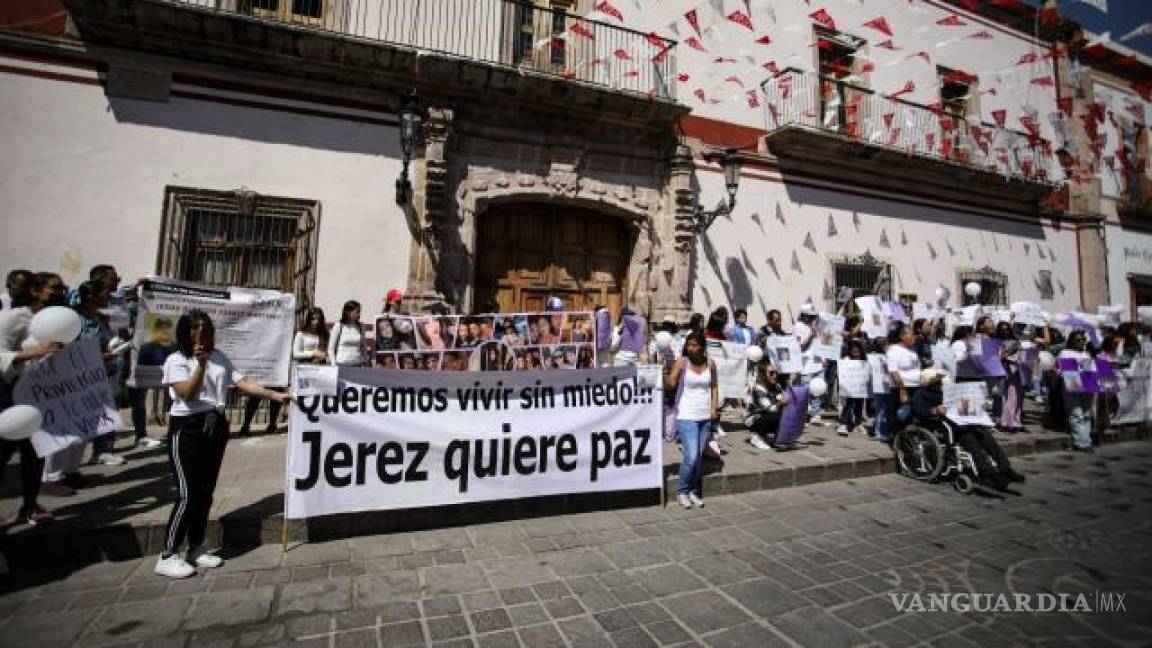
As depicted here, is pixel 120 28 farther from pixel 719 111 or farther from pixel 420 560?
pixel 719 111

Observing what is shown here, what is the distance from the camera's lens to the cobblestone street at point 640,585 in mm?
2627

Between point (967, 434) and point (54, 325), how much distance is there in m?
8.09

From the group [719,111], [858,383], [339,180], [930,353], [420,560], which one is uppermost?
[719,111]

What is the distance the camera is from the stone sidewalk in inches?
131

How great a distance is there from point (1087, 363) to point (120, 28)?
14.8 metres

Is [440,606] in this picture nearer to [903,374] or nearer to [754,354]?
[754,354]

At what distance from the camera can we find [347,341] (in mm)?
6211

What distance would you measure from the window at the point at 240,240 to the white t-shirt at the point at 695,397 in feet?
18.8

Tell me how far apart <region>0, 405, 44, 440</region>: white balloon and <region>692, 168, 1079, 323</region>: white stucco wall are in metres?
8.77

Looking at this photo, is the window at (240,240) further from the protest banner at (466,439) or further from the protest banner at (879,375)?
the protest banner at (879,375)

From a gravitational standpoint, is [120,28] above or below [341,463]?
above

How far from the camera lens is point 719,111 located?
10.2 meters

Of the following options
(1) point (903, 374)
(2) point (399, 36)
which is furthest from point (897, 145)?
(2) point (399, 36)

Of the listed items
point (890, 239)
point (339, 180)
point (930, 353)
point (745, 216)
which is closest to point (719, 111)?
point (745, 216)
